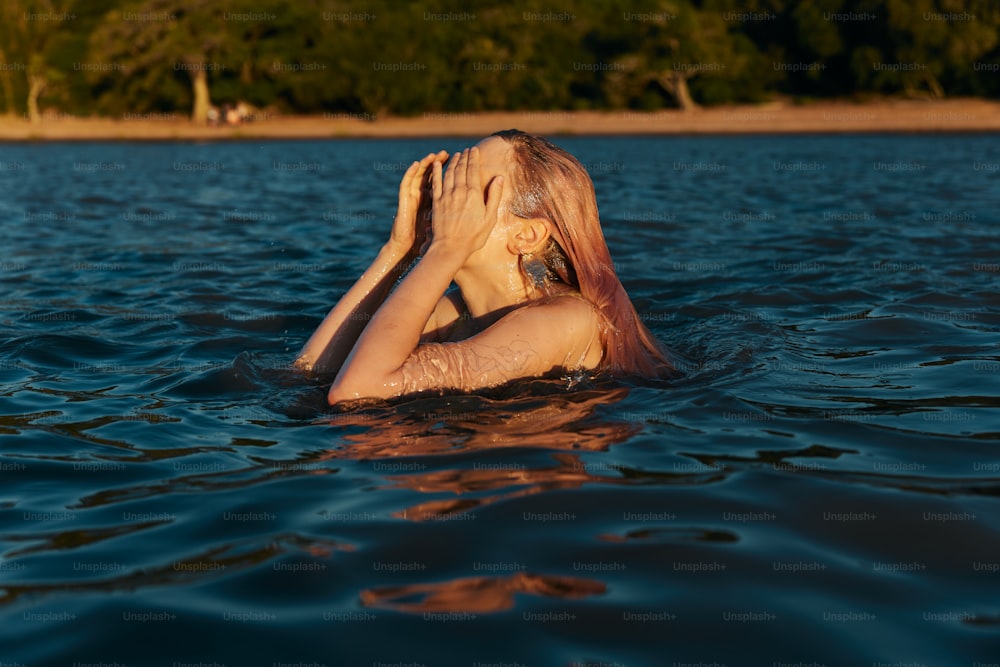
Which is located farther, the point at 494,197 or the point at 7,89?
the point at 7,89

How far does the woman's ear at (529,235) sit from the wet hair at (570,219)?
0.07ft

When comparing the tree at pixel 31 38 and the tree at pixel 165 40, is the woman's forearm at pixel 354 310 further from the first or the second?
the tree at pixel 31 38

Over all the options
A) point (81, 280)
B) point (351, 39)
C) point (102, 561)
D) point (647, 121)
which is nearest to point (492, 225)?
point (102, 561)

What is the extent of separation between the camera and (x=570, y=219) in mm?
4430

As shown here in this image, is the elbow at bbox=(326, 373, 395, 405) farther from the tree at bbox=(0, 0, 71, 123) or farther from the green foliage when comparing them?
the tree at bbox=(0, 0, 71, 123)

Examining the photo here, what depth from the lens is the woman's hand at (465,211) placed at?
4.29 metres

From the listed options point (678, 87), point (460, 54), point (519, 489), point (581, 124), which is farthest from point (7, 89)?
point (519, 489)

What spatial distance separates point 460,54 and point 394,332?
42.6 metres

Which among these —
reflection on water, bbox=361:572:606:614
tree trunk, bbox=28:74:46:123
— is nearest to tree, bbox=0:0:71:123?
tree trunk, bbox=28:74:46:123

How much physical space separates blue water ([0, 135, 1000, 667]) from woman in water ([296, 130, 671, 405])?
0.17m

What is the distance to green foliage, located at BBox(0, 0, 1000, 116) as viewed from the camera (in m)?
42.5

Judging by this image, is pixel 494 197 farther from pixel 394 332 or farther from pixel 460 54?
pixel 460 54

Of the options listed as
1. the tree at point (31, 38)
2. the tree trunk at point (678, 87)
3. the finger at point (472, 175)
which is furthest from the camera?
the tree at point (31, 38)

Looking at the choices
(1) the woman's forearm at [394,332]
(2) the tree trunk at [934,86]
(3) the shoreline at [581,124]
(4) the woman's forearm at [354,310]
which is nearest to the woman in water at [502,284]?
(1) the woman's forearm at [394,332]
